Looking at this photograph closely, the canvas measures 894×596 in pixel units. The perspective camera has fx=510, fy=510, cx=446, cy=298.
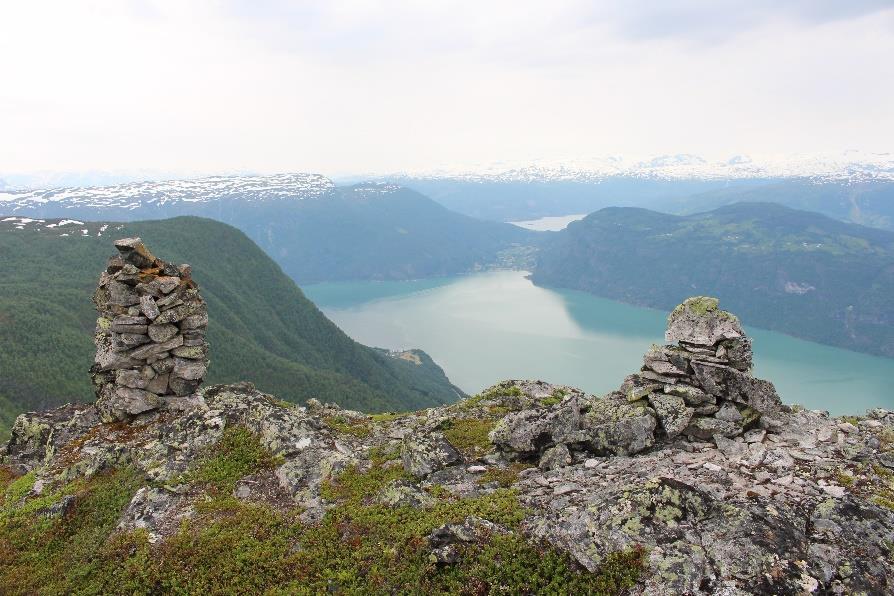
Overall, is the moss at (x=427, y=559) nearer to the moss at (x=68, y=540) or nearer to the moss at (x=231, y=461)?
the moss at (x=231, y=461)

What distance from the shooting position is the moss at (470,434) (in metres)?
19.4

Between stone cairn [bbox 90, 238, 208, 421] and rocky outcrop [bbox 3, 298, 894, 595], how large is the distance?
32.7 inches

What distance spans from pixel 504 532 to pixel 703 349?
9880 mm

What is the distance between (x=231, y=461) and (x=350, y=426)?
595 centimetres

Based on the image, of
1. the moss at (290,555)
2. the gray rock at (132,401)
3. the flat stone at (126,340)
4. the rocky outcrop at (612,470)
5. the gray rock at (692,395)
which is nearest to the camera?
the rocky outcrop at (612,470)

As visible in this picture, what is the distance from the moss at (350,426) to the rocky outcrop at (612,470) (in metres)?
0.13

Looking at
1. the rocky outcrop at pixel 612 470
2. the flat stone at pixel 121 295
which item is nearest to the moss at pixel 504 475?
the rocky outcrop at pixel 612 470

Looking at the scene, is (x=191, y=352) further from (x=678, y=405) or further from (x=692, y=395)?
(x=692, y=395)

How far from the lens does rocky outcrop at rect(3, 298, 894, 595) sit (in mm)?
11406

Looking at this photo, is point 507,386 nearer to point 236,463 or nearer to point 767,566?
point 236,463

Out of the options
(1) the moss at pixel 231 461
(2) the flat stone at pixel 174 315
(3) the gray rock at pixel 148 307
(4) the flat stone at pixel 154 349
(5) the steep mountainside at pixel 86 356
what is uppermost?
(3) the gray rock at pixel 148 307

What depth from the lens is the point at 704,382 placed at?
17359 millimetres

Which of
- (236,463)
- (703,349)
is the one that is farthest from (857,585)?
(236,463)

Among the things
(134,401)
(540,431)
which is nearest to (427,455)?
(540,431)
